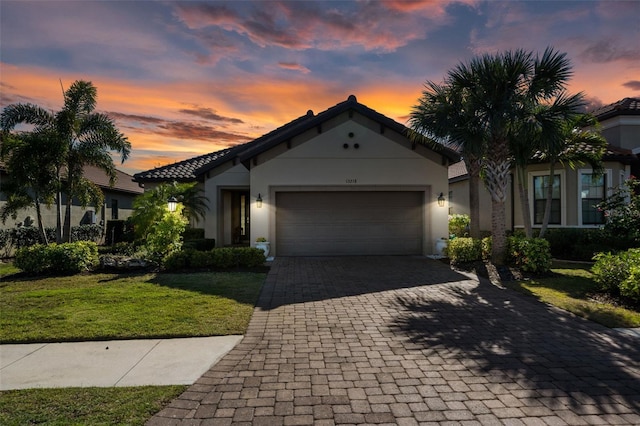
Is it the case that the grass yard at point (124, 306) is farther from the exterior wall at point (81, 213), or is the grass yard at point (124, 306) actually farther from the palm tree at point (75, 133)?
the exterior wall at point (81, 213)

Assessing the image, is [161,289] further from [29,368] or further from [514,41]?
[514,41]

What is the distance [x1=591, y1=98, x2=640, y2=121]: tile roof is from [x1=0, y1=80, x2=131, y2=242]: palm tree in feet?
67.2

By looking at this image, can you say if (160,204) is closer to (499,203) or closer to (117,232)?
(117,232)

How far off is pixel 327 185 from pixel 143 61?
746cm

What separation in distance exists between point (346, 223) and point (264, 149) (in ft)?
14.5

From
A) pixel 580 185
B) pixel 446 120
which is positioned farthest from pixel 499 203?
pixel 580 185

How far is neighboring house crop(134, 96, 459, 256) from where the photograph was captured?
13688 millimetres

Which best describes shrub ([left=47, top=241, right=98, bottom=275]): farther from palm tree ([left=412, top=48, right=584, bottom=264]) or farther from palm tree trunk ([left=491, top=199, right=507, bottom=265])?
palm tree trunk ([left=491, top=199, right=507, bottom=265])

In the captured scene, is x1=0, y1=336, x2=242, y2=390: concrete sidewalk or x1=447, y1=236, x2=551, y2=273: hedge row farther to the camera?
x1=447, y1=236, x2=551, y2=273: hedge row

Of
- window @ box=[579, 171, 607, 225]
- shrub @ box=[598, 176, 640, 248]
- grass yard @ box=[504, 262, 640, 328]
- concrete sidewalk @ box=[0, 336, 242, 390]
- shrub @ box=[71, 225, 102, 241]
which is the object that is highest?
window @ box=[579, 171, 607, 225]

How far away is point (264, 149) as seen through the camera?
1336 cm

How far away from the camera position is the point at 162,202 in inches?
505

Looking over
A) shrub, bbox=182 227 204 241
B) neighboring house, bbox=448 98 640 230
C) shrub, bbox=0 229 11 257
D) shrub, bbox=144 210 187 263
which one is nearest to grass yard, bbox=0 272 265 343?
shrub, bbox=144 210 187 263

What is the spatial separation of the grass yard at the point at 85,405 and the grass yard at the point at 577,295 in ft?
23.0
